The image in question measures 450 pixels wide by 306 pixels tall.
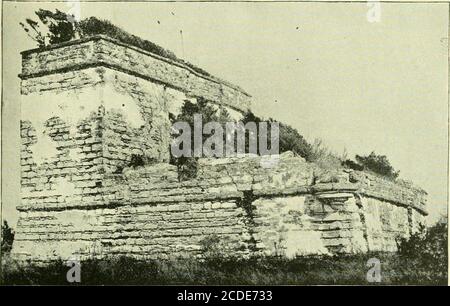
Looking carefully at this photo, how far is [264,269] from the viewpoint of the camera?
35.9 feet

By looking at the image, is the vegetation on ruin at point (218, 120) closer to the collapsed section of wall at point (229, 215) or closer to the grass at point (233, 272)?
the collapsed section of wall at point (229, 215)

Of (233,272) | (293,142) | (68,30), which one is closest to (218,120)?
(293,142)

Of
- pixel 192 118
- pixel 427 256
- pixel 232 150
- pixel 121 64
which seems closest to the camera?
pixel 427 256

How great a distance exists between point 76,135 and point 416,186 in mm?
4821

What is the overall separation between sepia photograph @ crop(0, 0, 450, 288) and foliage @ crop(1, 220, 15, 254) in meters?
0.02

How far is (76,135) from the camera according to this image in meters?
11.8

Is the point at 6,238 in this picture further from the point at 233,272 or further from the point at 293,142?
the point at 293,142

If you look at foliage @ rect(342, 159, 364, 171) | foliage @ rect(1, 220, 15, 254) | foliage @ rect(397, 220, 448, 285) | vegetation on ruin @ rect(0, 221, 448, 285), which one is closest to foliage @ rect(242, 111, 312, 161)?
foliage @ rect(342, 159, 364, 171)

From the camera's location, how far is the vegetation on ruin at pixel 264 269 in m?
10.8

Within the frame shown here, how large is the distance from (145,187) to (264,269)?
206cm

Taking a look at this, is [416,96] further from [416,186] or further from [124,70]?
[124,70]

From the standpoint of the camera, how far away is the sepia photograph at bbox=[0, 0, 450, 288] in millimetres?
10969

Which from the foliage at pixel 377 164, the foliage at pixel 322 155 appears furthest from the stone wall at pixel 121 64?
the foliage at pixel 377 164
